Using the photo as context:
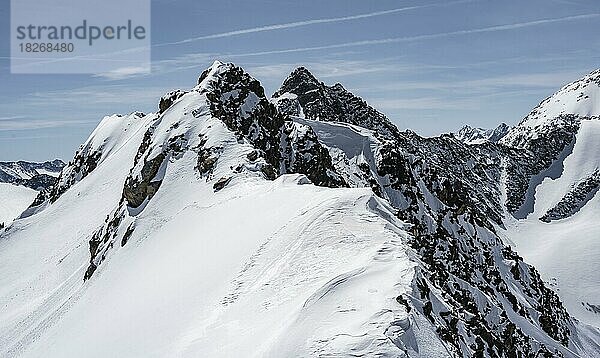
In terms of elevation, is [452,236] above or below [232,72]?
below

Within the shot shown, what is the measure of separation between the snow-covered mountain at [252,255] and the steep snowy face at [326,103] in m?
20.4

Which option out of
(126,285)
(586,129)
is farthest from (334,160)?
(586,129)

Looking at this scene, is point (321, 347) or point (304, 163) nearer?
point (321, 347)

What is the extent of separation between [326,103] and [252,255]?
8251cm

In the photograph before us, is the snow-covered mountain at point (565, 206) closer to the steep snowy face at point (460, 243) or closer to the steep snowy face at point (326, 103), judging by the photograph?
the steep snowy face at point (460, 243)

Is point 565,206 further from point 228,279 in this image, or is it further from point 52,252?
point 228,279

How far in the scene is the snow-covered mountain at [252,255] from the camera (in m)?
13.9

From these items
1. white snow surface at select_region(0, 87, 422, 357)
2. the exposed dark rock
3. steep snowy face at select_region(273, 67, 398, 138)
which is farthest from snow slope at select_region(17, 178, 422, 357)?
steep snowy face at select_region(273, 67, 398, 138)

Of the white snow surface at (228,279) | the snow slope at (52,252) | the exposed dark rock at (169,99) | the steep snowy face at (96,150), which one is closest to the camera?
the white snow surface at (228,279)

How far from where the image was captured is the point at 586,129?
552 feet

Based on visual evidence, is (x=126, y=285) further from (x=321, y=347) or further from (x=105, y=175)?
(x=105, y=175)

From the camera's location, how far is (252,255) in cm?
2016

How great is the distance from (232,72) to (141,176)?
17.3 meters

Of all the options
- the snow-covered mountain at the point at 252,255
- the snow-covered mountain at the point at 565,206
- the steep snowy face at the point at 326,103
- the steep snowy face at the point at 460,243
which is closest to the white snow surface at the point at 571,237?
the snow-covered mountain at the point at 565,206
